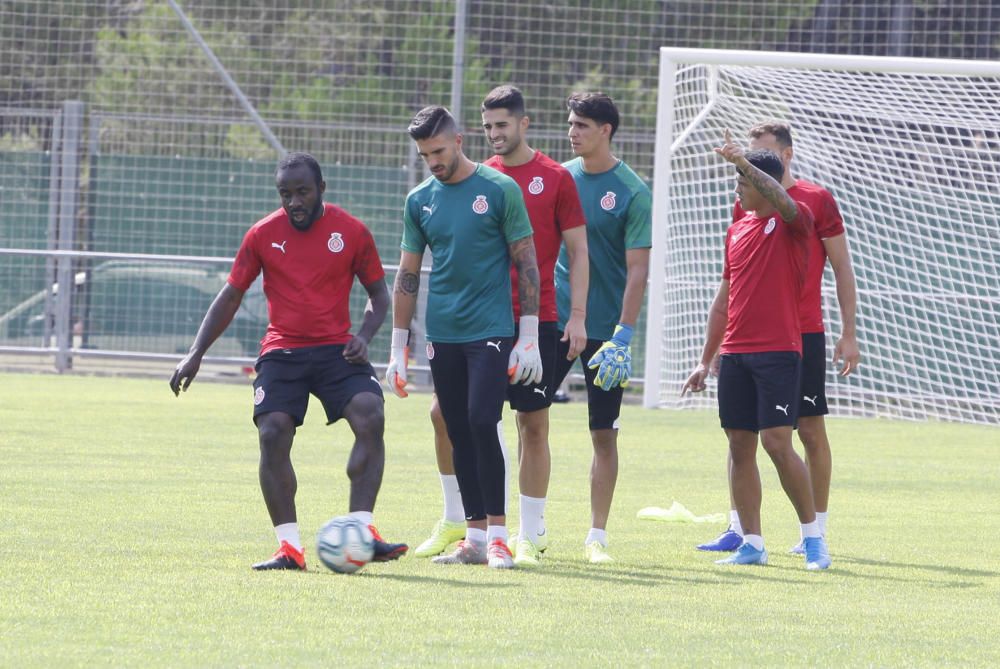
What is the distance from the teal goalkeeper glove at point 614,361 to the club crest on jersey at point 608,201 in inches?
23.1

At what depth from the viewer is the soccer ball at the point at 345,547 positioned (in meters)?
6.82

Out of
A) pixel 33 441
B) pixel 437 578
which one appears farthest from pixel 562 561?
pixel 33 441

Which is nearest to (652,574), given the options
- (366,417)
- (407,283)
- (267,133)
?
(366,417)

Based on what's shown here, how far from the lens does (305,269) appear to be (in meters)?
7.33

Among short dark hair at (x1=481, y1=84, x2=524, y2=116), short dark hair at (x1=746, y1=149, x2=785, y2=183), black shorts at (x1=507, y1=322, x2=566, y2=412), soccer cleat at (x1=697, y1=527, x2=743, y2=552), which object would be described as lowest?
soccer cleat at (x1=697, y1=527, x2=743, y2=552)

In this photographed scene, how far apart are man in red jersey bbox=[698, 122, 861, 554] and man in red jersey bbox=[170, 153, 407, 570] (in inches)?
75.5

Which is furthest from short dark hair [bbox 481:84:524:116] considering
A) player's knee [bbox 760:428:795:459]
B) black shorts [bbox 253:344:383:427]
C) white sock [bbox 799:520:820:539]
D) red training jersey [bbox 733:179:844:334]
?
white sock [bbox 799:520:820:539]

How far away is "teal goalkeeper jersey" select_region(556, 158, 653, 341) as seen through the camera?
316 inches

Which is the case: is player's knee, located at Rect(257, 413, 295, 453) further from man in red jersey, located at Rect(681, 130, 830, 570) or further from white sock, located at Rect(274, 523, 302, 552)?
man in red jersey, located at Rect(681, 130, 830, 570)

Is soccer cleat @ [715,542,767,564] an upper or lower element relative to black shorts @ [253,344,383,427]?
lower

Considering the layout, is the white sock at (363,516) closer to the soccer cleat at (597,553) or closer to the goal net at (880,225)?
the soccer cleat at (597,553)

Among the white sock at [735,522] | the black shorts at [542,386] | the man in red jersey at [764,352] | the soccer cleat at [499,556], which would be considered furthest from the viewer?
the white sock at [735,522]

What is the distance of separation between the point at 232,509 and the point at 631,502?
249 centimetres

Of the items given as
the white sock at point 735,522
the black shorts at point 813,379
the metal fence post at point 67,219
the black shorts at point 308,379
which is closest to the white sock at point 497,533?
the black shorts at point 308,379
